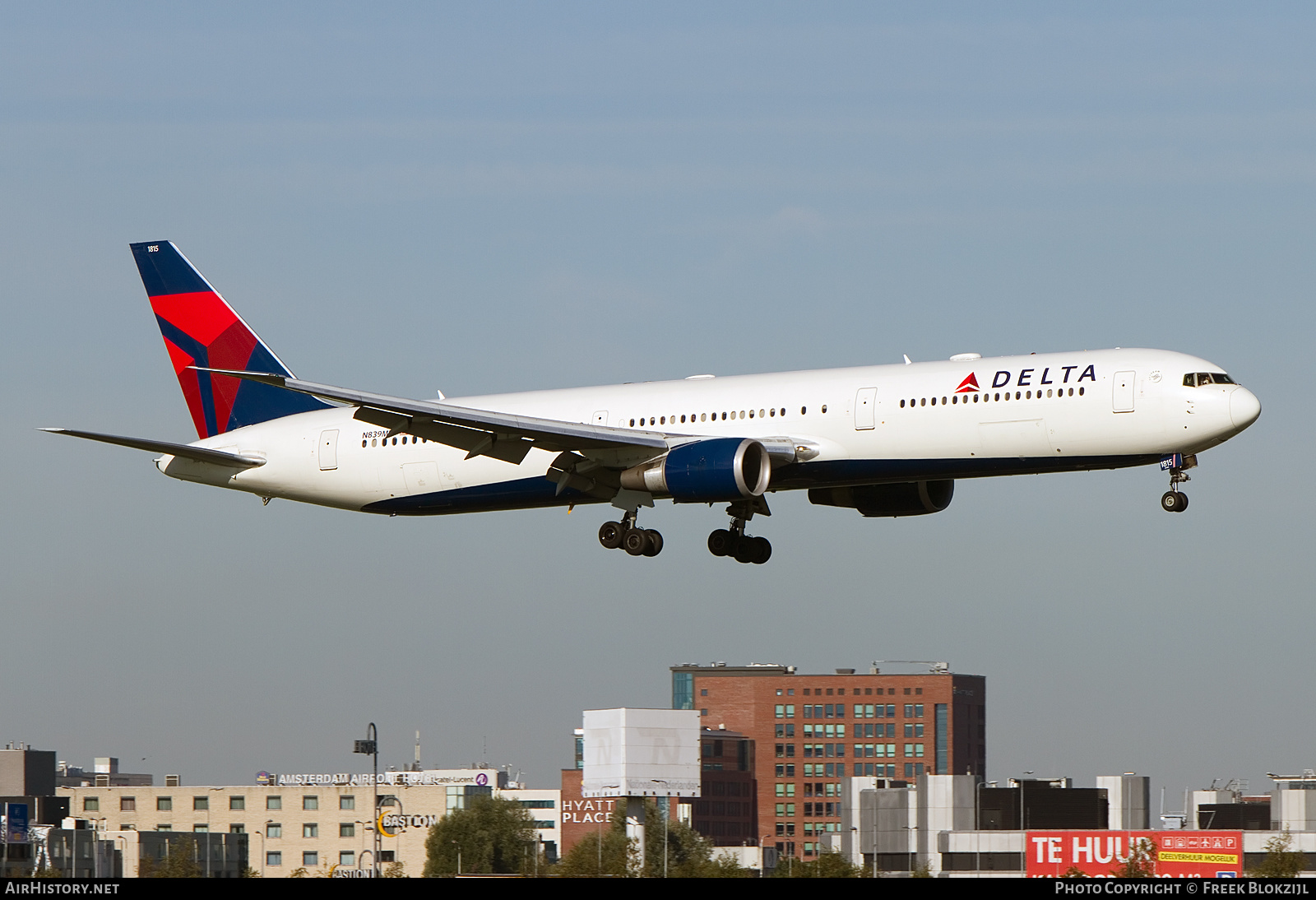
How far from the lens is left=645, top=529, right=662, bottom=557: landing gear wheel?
5322 centimetres

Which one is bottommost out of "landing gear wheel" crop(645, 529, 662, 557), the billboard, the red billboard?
the red billboard

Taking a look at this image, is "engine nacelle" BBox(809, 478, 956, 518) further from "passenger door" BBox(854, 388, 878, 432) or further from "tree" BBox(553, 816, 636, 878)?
"tree" BBox(553, 816, 636, 878)

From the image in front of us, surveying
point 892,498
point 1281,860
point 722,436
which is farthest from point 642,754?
point 722,436

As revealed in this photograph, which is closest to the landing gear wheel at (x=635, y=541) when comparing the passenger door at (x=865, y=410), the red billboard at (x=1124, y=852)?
the passenger door at (x=865, y=410)

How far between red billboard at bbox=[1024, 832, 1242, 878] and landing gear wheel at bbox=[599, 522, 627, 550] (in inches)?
2134

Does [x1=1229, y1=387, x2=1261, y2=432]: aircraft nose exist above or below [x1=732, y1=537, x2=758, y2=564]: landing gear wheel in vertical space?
above

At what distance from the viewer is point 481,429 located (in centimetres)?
5034

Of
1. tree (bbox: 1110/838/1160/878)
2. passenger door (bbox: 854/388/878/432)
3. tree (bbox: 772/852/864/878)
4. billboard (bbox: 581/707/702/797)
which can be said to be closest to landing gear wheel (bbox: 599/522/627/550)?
passenger door (bbox: 854/388/878/432)

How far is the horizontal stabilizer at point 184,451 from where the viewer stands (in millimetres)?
51156

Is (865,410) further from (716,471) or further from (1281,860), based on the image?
(1281,860)

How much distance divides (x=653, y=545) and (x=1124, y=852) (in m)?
60.9

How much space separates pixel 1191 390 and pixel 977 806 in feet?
238

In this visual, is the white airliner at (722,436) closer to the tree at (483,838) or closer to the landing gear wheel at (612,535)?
the landing gear wheel at (612,535)
